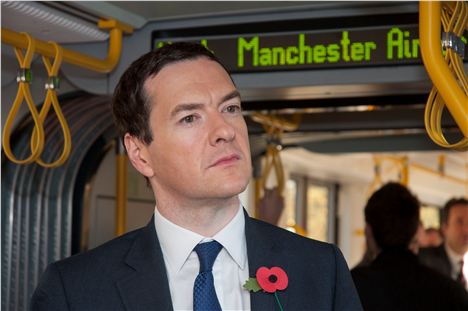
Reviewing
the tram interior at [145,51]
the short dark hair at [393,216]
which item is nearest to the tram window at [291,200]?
the tram interior at [145,51]

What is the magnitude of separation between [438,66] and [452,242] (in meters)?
3.84

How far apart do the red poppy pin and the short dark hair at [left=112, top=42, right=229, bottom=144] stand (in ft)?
1.31

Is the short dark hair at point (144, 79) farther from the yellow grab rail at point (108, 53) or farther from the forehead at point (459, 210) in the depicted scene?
the forehead at point (459, 210)

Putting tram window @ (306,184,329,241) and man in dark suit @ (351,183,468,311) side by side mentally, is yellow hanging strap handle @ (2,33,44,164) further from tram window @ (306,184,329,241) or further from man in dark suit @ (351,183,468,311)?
tram window @ (306,184,329,241)

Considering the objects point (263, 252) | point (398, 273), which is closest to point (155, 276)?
point (263, 252)

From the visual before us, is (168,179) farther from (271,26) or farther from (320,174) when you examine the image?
(320,174)

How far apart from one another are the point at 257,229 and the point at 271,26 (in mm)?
1337

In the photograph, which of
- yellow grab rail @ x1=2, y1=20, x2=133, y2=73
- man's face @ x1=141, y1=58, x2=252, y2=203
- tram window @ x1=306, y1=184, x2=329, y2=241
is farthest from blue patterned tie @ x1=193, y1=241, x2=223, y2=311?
tram window @ x1=306, y1=184, x2=329, y2=241

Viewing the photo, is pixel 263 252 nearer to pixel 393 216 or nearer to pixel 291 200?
pixel 393 216

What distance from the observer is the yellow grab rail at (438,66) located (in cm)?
249

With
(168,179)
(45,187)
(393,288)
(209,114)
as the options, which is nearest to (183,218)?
(168,179)

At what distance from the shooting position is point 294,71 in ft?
10.7

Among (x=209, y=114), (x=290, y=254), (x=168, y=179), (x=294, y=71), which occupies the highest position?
(x=294, y=71)

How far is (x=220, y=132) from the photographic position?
6.35 feet
